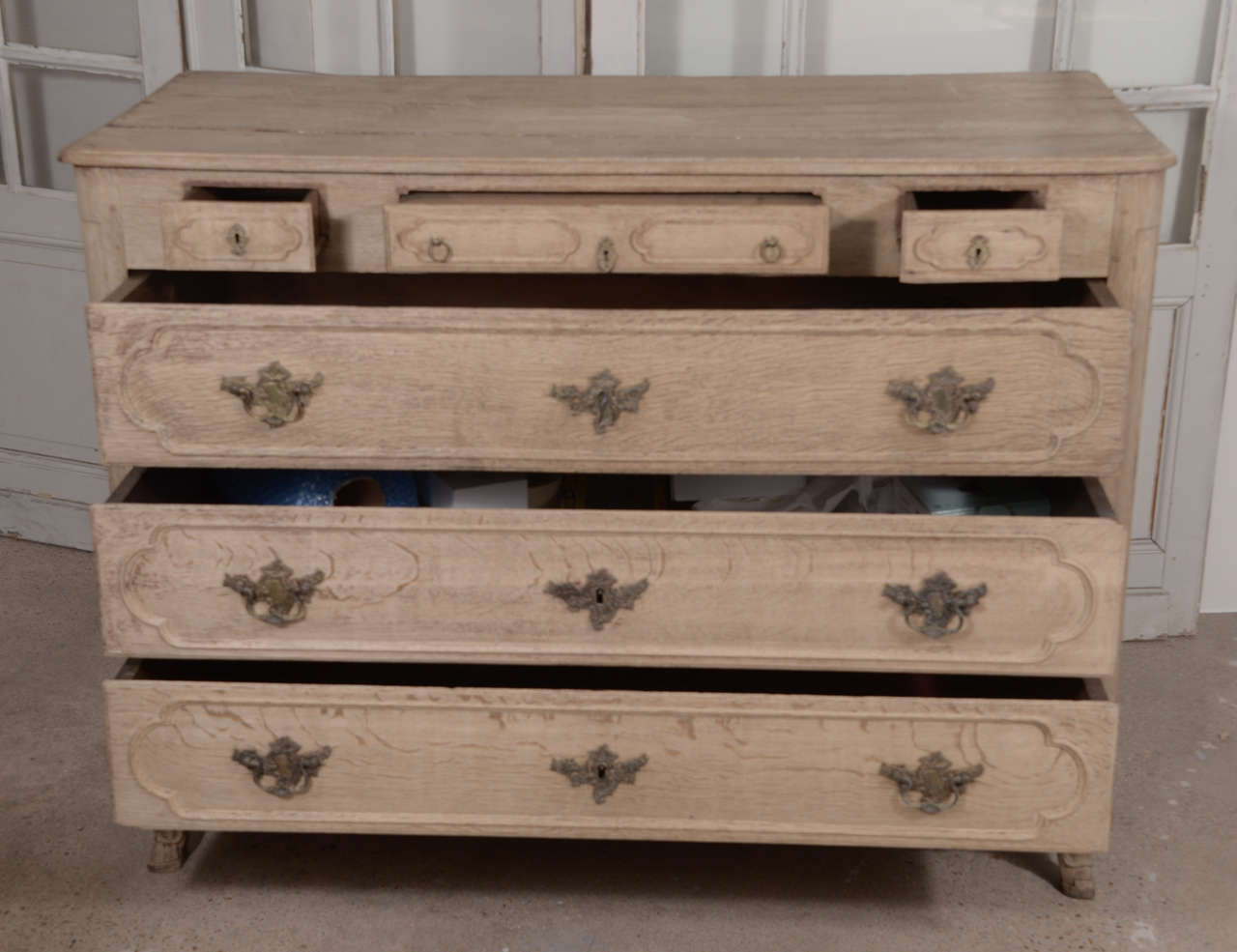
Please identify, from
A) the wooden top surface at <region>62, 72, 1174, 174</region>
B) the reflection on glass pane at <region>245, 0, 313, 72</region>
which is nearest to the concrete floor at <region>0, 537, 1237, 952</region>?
the wooden top surface at <region>62, 72, 1174, 174</region>

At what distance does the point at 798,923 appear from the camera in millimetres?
2020

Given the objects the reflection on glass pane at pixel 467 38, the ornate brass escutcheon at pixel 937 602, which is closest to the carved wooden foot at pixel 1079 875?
the ornate brass escutcheon at pixel 937 602

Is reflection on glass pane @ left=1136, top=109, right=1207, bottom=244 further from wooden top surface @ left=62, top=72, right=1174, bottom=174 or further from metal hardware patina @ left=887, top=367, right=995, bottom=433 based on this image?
metal hardware patina @ left=887, top=367, right=995, bottom=433

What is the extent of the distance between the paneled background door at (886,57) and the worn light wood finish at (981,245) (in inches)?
32.2

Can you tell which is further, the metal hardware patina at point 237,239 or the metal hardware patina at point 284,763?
the metal hardware patina at point 284,763

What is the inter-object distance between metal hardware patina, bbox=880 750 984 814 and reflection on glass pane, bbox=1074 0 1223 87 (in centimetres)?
115

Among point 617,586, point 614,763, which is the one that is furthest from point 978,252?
point 614,763

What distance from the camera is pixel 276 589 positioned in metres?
1.88

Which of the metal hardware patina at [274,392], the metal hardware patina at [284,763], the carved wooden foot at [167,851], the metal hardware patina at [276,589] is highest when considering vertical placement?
the metal hardware patina at [274,392]

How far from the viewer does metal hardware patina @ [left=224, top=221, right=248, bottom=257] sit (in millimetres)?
1777

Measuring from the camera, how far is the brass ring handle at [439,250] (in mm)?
1780

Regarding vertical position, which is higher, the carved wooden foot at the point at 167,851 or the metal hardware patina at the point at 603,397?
the metal hardware patina at the point at 603,397

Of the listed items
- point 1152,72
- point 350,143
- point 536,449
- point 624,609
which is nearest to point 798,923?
point 624,609

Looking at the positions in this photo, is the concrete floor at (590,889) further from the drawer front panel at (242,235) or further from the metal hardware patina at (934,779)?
the drawer front panel at (242,235)
